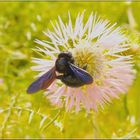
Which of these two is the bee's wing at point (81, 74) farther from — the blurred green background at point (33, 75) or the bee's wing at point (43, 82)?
the blurred green background at point (33, 75)

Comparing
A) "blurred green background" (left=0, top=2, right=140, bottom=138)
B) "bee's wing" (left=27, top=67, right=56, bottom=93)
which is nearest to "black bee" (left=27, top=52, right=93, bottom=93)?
"bee's wing" (left=27, top=67, right=56, bottom=93)

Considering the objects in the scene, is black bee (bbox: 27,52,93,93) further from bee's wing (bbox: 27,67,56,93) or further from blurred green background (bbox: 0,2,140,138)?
blurred green background (bbox: 0,2,140,138)

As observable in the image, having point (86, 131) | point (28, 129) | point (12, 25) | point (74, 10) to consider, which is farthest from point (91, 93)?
point (74, 10)

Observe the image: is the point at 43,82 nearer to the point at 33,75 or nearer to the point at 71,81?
the point at 71,81

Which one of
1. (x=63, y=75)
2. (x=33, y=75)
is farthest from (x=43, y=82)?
(x=33, y=75)

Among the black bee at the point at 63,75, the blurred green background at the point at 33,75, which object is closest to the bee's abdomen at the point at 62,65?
the black bee at the point at 63,75

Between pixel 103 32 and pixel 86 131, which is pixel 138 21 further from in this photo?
pixel 103 32
